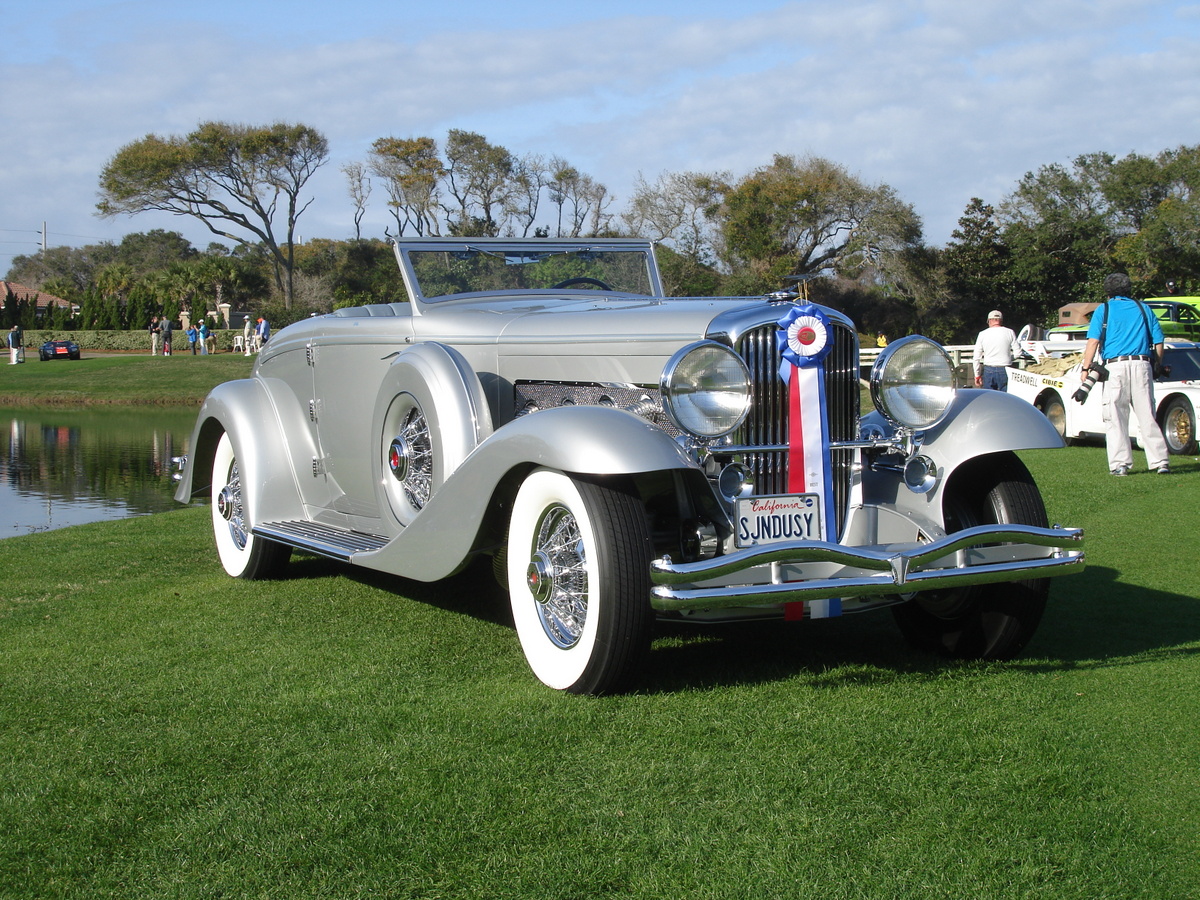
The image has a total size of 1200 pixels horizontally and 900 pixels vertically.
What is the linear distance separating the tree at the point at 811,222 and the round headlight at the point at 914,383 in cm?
3655

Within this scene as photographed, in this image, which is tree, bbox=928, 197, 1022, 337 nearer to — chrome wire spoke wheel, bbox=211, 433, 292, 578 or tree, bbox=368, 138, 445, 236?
tree, bbox=368, 138, 445, 236

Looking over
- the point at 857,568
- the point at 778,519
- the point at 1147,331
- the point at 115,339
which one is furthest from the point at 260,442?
the point at 115,339

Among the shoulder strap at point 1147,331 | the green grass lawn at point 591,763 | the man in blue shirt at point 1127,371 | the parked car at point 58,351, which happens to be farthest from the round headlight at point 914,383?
the parked car at point 58,351

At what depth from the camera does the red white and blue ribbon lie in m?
3.83

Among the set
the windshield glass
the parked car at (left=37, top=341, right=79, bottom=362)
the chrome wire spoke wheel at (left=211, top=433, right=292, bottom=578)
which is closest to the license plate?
the windshield glass

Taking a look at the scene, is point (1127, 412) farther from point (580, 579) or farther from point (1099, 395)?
point (580, 579)

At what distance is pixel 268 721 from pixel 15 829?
34.3 inches

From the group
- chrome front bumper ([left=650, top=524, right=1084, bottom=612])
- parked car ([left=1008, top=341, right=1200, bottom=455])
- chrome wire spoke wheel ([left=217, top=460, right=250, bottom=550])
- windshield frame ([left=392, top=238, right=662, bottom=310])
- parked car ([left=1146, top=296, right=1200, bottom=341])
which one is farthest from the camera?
parked car ([left=1146, top=296, right=1200, bottom=341])

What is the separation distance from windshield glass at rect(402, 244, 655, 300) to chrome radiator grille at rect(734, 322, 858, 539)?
2.01 meters

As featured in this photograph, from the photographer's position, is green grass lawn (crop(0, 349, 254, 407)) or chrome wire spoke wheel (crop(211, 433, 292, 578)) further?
green grass lawn (crop(0, 349, 254, 407))

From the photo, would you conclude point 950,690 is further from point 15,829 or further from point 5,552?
point 5,552

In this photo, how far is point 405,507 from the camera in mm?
4922

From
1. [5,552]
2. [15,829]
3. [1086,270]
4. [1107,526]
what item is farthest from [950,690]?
[1086,270]

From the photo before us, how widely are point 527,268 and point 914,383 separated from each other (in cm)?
233
